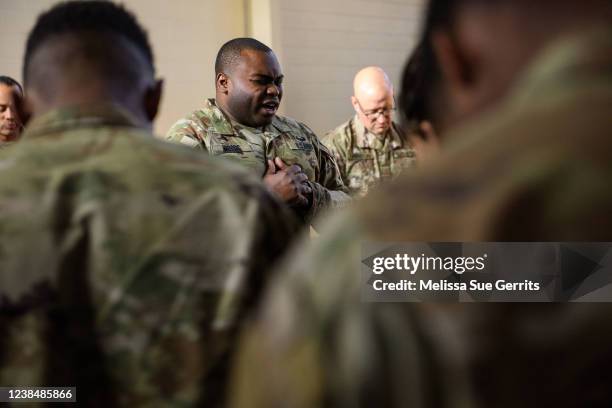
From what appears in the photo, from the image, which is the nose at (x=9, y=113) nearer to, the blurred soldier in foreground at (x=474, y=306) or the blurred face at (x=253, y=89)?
the blurred face at (x=253, y=89)

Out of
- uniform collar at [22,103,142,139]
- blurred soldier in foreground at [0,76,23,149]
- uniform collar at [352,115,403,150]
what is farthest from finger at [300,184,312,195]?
uniform collar at [352,115,403,150]

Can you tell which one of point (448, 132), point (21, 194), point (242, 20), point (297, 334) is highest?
point (242, 20)

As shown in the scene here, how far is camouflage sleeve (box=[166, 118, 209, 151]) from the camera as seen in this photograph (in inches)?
108

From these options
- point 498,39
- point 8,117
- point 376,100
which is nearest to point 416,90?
point 498,39

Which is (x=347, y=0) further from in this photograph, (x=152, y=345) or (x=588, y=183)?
(x=588, y=183)

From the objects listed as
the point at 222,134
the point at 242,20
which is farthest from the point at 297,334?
the point at 242,20

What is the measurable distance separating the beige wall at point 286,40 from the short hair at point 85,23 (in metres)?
3.14

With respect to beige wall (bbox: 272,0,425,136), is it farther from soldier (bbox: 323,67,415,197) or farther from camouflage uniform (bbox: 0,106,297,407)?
camouflage uniform (bbox: 0,106,297,407)

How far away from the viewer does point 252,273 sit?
1.11m

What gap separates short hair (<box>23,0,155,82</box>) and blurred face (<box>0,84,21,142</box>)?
6.77ft

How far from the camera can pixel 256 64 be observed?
2.85m

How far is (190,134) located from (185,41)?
2.25 m

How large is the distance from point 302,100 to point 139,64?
4.11 metres

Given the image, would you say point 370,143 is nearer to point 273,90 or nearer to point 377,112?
point 377,112
